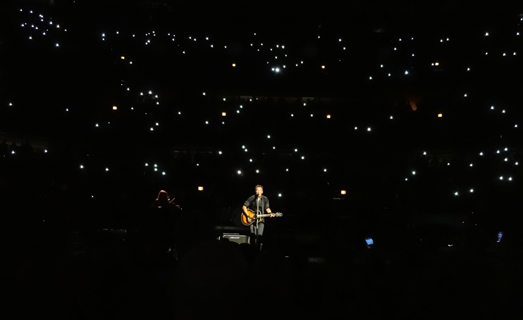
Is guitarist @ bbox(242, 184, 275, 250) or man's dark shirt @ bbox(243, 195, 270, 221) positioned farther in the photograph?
man's dark shirt @ bbox(243, 195, 270, 221)

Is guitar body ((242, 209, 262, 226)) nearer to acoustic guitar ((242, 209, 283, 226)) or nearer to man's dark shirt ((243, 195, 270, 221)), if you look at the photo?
acoustic guitar ((242, 209, 283, 226))

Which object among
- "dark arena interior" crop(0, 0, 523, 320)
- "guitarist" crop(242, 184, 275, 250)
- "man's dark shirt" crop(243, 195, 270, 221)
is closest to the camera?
"dark arena interior" crop(0, 0, 523, 320)

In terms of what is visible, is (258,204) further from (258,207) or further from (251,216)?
(251,216)

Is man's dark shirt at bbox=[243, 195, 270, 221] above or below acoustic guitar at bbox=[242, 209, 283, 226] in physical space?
above

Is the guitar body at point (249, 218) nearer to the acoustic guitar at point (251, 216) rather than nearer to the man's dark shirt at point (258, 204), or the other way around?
the acoustic guitar at point (251, 216)

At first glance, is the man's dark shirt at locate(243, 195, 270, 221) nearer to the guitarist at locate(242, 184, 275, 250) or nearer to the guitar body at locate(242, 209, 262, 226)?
the guitarist at locate(242, 184, 275, 250)

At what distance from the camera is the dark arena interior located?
4.46 meters

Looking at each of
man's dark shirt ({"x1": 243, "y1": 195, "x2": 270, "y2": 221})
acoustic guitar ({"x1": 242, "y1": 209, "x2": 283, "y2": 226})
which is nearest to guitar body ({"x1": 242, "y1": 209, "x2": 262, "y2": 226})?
acoustic guitar ({"x1": 242, "y1": 209, "x2": 283, "y2": 226})

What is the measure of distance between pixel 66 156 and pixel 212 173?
14.7 feet

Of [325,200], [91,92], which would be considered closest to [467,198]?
[325,200]

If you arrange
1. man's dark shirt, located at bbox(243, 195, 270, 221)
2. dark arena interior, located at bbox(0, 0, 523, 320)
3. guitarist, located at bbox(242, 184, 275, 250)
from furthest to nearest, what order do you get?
man's dark shirt, located at bbox(243, 195, 270, 221), guitarist, located at bbox(242, 184, 275, 250), dark arena interior, located at bbox(0, 0, 523, 320)

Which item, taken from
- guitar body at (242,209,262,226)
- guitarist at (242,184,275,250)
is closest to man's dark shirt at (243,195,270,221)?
guitarist at (242,184,275,250)

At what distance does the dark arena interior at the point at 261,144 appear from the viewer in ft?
14.6

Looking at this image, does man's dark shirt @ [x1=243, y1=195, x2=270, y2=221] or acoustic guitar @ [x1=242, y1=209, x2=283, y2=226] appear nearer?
acoustic guitar @ [x1=242, y1=209, x2=283, y2=226]
